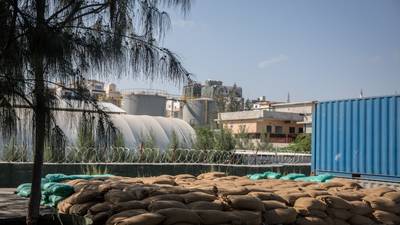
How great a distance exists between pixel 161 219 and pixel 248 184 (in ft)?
11.0

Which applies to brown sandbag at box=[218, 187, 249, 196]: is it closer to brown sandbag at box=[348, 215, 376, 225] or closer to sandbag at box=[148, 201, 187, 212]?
sandbag at box=[148, 201, 187, 212]

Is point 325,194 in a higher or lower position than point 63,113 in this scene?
lower

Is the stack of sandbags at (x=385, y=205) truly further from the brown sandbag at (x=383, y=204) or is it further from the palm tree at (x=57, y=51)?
the palm tree at (x=57, y=51)

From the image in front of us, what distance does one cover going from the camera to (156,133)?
1019 inches

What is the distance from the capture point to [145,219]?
6336 mm

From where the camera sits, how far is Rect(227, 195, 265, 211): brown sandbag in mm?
7477

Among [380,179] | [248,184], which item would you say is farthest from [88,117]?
[380,179]

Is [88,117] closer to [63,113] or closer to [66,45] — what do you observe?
[63,113]

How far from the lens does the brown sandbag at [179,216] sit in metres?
6.57

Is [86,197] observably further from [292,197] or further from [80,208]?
[292,197]

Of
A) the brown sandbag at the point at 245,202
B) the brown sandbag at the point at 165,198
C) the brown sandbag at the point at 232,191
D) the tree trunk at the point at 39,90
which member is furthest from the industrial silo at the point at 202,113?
the tree trunk at the point at 39,90

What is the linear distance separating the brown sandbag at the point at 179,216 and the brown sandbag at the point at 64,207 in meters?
1.62

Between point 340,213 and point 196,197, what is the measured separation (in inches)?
103

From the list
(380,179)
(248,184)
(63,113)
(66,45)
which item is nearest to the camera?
(66,45)
